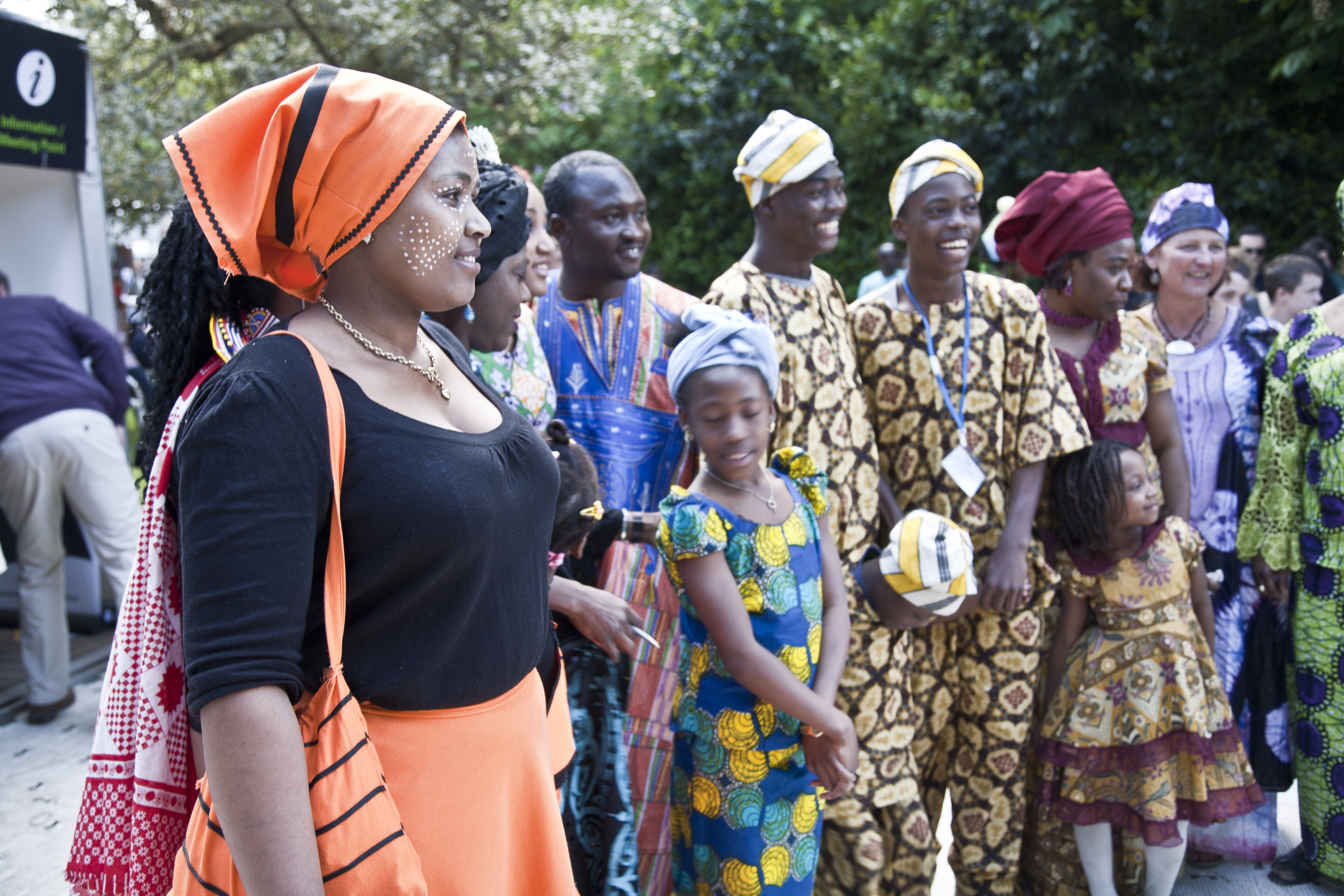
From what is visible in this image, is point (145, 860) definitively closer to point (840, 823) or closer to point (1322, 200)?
point (840, 823)

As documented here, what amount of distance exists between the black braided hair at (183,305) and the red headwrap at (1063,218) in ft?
8.01

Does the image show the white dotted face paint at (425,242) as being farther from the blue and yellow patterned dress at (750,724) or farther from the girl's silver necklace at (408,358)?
the blue and yellow patterned dress at (750,724)

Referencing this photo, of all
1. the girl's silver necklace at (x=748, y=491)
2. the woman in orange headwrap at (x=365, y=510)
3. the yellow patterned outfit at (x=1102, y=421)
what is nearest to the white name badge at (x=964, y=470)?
the yellow patterned outfit at (x=1102, y=421)

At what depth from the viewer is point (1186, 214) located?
3.58 metres

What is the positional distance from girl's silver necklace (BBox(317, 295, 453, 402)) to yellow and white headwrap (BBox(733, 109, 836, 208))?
5.93 ft

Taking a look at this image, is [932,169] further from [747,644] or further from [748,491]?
[747,644]

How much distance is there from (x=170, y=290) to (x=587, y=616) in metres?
1.17

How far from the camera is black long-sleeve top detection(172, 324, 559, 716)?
1143 mm

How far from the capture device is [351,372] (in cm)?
133

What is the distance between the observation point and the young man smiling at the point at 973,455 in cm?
307

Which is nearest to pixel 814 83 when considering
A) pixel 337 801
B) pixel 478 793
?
pixel 478 793

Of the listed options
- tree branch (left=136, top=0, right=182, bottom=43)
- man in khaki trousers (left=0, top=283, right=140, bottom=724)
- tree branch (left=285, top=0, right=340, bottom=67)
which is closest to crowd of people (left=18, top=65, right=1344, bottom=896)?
man in khaki trousers (left=0, top=283, right=140, bottom=724)

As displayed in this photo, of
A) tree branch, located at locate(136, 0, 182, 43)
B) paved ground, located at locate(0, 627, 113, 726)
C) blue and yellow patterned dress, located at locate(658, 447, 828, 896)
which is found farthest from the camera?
tree branch, located at locate(136, 0, 182, 43)

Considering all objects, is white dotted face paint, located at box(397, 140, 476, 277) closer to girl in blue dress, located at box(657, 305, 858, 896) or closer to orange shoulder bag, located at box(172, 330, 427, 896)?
orange shoulder bag, located at box(172, 330, 427, 896)
